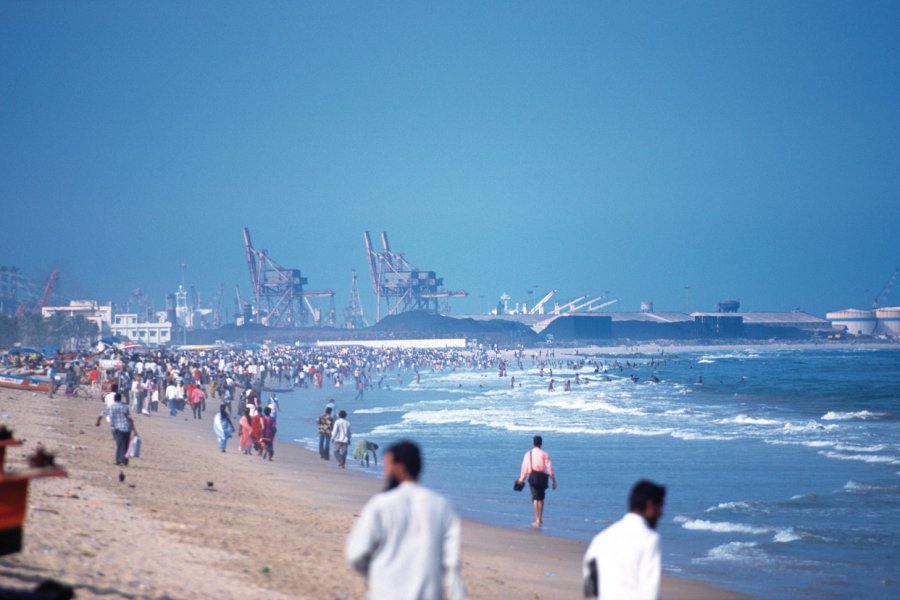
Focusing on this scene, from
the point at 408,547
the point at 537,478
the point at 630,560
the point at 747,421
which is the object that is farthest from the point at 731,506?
the point at 747,421

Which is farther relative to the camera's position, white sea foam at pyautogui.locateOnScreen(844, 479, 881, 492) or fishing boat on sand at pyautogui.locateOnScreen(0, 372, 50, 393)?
fishing boat on sand at pyautogui.locateOnScreen(0, 372, 50, 393)

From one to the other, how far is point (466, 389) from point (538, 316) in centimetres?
12492

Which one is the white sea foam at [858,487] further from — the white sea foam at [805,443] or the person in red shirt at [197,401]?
the person in red shirt at [197,401]

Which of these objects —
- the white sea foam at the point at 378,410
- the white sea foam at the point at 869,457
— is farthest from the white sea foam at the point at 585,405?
the white sea foam at the point at 869,457

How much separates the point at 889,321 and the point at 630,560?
638 feet

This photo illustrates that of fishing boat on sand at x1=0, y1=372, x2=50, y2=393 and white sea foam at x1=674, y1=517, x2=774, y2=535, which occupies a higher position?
fishing boat on sand at x1=0, y1=372, x2=50, y2=393

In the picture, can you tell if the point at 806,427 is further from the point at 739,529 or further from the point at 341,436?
the point at 739,529

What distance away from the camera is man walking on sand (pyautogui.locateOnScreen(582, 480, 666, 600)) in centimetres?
386

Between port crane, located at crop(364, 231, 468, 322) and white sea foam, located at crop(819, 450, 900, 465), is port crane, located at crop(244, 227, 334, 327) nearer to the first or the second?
port crane, located at crop(364, 231, 468, 322)

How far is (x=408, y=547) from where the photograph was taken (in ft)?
11.7

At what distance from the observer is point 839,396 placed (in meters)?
42.6

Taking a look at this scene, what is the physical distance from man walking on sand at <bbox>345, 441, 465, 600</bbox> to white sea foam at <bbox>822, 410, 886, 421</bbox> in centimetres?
2896

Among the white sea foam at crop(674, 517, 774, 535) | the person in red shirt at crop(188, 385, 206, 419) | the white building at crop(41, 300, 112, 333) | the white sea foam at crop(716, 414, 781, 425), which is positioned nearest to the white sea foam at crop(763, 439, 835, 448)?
the white sea foam at crop(716, 414, 781, 425)

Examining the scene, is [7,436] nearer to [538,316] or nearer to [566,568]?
[566,568]
